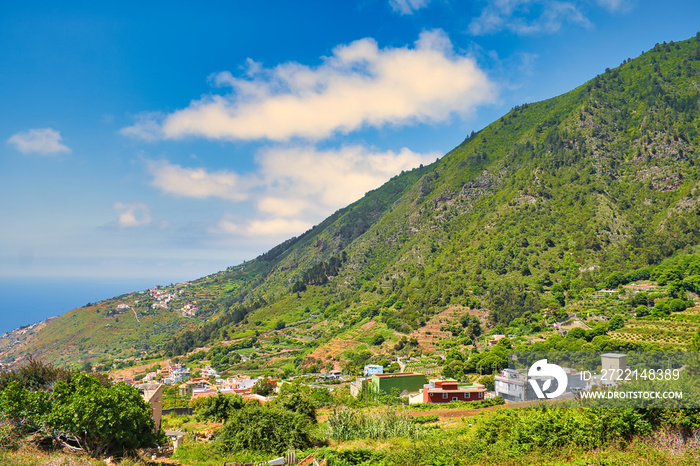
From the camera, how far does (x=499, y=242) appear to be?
96.9 metres

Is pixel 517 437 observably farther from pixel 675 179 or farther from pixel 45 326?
pixel 45 326

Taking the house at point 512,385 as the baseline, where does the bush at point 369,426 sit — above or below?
above

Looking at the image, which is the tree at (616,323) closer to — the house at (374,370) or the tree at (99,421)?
the house at (374,370)

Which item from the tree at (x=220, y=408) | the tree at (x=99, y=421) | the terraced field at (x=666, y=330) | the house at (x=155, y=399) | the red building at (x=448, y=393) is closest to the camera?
the tree at (x=99, y=421)

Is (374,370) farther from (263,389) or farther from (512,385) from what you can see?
(512,385)

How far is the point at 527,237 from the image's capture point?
94.2m

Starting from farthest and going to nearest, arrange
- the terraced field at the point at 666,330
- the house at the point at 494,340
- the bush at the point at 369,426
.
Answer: the house at the point at 494,340 → the terraced field at the point at 666,330 → the bush at the point at 369,426

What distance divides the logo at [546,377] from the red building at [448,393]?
1530cm

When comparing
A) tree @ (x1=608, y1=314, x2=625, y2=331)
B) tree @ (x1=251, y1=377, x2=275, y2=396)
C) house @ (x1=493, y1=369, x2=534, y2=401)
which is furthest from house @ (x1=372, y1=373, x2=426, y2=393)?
tree @ (x1=608, y1=314, x2=625, y2=331)

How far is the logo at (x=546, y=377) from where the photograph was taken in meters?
20.5

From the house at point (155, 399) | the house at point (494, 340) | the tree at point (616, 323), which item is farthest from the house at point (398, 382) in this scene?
the tree at point (616, 323)

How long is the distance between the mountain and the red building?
3770cm

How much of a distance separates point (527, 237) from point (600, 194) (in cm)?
1809

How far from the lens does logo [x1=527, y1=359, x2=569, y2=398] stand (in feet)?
67.3
